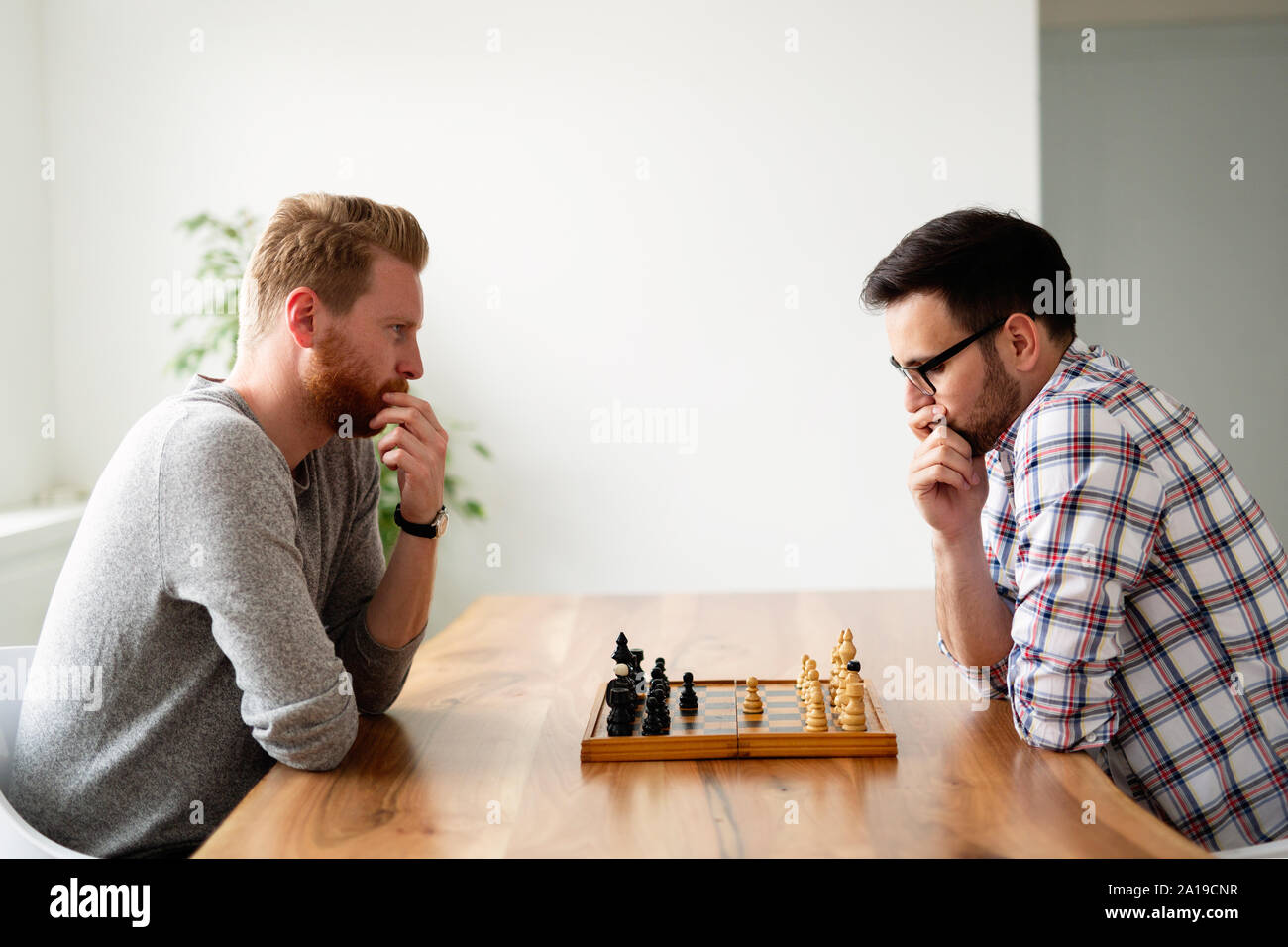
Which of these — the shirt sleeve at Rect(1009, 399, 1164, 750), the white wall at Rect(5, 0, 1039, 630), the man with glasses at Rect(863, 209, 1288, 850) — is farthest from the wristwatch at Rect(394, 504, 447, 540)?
the white wall at Rect(5, 0, 1039, 630)

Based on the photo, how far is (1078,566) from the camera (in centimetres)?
144

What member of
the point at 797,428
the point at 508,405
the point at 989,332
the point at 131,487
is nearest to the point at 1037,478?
the point at 989,332

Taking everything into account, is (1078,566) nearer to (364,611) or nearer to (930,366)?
(930,366)

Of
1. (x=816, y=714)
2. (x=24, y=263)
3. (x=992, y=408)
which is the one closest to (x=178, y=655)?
(x=816, y=714)

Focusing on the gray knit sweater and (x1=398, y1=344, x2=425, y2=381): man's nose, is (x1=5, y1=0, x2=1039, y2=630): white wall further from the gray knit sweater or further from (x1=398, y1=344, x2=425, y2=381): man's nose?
the gray knit sweater

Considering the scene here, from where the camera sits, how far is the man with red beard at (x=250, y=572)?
139cm

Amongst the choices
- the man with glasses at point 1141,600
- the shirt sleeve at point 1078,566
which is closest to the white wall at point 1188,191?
the man with glasses at point 1141,600

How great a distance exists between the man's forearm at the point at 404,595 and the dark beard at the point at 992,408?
86cm

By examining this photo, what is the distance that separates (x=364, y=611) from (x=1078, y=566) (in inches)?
42.7

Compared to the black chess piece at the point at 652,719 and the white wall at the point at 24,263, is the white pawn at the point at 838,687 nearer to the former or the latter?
the black chess piece at the point at 652,719

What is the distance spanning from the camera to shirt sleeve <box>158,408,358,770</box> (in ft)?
4.47

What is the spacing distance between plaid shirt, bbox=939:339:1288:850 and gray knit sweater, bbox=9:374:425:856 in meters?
0.92

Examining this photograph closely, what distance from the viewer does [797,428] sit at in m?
4.22
